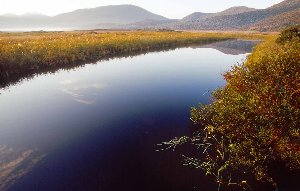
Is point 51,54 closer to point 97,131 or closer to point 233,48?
point 97,131

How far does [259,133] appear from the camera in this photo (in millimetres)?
10078

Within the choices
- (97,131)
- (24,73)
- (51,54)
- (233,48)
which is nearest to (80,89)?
(24,73)

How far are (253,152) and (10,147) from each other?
903 cm

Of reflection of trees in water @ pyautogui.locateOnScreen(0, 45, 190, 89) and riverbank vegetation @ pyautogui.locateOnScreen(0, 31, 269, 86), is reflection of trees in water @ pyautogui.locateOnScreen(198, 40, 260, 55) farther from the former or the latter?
reflection of trees in water @ pyautogui.locateOnScreen(0, 45, 190, 89)

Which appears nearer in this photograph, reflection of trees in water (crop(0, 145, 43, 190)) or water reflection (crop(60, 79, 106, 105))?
reflection of trees in water (crop(0, 145, 43, 190))

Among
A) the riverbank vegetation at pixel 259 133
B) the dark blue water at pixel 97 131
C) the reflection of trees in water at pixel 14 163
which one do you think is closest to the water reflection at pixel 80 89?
the dark blue water at pixel 97 131

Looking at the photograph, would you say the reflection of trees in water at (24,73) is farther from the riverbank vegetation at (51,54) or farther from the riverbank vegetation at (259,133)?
the riverbank vegetation at (259,133)

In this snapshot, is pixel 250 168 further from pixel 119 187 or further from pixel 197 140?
pixel 119 187

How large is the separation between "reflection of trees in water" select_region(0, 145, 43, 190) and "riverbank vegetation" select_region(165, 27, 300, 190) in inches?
206

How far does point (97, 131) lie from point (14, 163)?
3.85 m

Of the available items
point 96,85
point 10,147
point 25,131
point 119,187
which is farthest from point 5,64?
point 119,187

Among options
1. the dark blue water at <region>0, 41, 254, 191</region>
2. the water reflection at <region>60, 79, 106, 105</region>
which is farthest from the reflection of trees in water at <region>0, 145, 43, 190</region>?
the water reflection at <region>60, 79, 106, 105</region>

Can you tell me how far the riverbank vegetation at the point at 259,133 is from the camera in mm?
9586

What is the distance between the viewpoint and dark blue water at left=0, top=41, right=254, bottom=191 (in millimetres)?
9602
